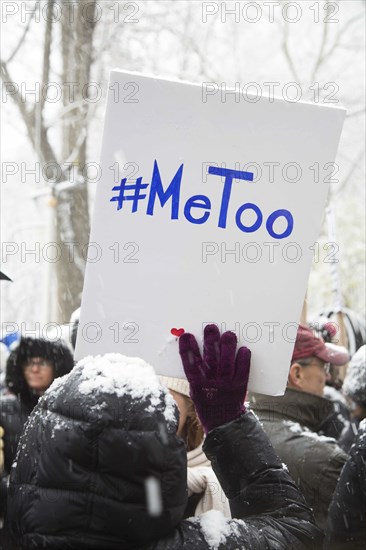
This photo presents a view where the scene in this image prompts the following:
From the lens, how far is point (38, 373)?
3.81 metres

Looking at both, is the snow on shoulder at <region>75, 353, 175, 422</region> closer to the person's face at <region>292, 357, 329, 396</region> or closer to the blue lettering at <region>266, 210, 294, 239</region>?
the blue lettering at <region>266, 210, 294, 239</region>

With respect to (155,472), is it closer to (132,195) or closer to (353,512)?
(132,195)

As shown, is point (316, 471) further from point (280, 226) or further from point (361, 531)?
point (280, 226)

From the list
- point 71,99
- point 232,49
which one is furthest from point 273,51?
point 71,99

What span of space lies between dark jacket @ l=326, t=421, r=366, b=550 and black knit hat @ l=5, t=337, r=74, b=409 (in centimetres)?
205

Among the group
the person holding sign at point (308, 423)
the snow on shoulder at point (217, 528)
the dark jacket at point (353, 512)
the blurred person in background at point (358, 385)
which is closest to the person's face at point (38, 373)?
the person holding sign at point (308, 423)

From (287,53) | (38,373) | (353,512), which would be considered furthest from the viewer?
(287,53)

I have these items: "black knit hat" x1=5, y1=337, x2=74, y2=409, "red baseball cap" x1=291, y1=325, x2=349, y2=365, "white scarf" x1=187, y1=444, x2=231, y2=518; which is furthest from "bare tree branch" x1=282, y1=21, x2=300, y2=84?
"white scarf" x1=187, y1=444, x2=231, y2=518

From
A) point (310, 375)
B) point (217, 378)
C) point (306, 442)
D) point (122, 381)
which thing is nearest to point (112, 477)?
point (122, 381)

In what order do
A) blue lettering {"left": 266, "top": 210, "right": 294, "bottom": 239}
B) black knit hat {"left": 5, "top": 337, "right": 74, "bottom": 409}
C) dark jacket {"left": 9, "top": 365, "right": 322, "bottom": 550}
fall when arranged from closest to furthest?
dark jacket {"left": 9, "top": 365, "right": 322, "bottom": 550}
blue lettering {"left": 266, "top": 210, "right": 294, "bottom": 239}
black knit hat {"left": 5, "top": 337, "right": 74, "bottom": 409}

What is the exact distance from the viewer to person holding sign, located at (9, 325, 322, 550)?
1334 mm

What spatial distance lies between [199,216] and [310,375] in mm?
1372

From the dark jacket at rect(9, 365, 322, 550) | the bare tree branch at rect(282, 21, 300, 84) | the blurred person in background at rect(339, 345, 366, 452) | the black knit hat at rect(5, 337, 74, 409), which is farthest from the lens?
the bare tree branch at rect(282, 21, 300, 84)

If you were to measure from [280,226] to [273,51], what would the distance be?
14.9 m
